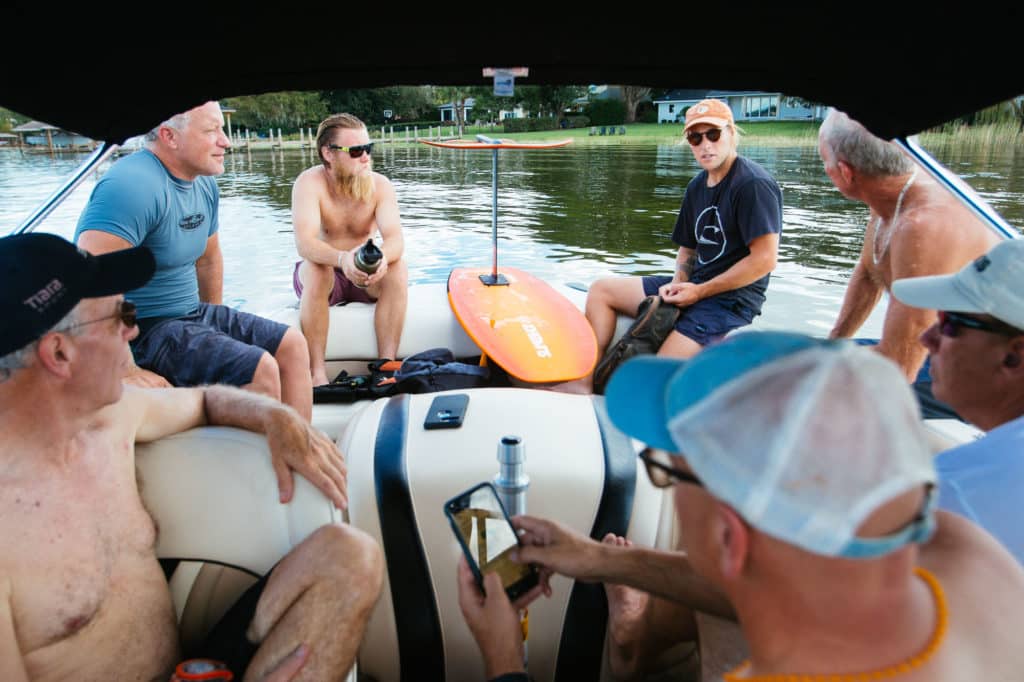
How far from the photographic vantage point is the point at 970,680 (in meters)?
0.78

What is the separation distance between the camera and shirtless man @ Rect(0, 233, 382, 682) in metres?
1.26

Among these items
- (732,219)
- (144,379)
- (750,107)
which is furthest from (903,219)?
(750,107)

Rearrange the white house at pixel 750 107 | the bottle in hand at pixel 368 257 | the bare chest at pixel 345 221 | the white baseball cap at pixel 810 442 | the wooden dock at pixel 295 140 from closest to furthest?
the white baseball cap at pixel 810 442 → the bottle in hand at pixel 368 257 → the bare chest at pixel 345 221 → the wooden dock at pixel 295 140 → the white house at pixel 750 107

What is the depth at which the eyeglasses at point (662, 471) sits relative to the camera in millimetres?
824

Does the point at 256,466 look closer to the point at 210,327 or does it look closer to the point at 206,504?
the point at 206,504

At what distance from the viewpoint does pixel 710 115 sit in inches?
129

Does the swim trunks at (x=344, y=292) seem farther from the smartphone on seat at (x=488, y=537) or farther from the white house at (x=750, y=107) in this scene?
the white house at (x=750, y=107)

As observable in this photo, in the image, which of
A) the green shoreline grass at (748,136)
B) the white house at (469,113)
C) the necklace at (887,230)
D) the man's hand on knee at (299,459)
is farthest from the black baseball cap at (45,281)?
the white house at (469,113)

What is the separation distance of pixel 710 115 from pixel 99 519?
2943mm

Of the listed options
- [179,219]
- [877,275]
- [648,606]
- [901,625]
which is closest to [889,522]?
[901,625]

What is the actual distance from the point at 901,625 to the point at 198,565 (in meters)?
1.44

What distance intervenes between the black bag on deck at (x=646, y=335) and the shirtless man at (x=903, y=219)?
97 centimetres

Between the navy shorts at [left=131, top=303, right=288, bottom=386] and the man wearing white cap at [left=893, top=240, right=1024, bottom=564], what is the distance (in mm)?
2106

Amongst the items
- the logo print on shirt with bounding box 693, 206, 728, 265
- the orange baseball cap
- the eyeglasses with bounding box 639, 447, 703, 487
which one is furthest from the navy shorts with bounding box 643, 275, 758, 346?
the eyeglasses with bounding box 639, 447, 703, 487
